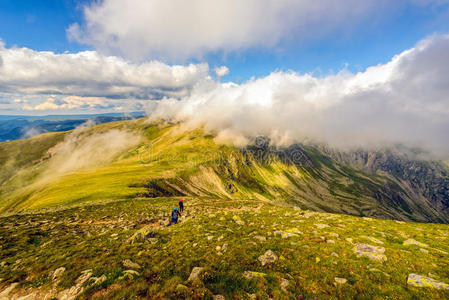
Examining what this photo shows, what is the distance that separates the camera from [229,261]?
48.4 ft

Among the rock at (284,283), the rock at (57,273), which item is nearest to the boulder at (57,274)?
the rock at (57,273)

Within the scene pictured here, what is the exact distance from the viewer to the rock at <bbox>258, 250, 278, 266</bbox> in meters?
14.6

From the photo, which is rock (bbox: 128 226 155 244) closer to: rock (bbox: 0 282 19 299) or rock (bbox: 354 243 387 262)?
rock (bbox: 0 282 19 299)

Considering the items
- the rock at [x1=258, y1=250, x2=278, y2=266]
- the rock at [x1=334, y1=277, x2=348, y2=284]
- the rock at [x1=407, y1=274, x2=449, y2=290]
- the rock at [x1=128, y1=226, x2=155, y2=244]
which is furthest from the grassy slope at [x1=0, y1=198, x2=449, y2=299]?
the rock at [x1=128, y1=226, x2=155, y2=244]

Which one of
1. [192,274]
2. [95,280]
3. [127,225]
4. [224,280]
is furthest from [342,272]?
[127,225]

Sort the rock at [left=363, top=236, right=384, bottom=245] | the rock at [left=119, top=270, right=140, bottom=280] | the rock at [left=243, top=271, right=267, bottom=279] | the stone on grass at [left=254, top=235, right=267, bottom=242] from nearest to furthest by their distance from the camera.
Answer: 1. the rock at [left=119, top=270, right=140, bottom=280]
2. the rock at [left=243, top=271, right=267, bottom=279]
3. the rock at [left=363, top=236, right=384, bottom=245]
4. the stone on grass at [left=254, top=235, right=267, bottom=242]

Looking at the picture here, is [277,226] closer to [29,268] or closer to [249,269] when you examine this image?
[249,269]

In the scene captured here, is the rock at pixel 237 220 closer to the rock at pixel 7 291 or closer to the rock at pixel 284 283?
the rock at pixel 284 283

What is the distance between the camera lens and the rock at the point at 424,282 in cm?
1082

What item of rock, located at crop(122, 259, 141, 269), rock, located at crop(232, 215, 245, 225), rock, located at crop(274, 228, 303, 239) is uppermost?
rock, located at crop(122, 259, 141, 269)

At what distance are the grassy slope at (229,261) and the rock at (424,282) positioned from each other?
1.35 feet

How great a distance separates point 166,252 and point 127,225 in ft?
51.5

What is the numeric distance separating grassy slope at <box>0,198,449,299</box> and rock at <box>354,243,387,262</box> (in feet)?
1.54

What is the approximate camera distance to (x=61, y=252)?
58.4ft
